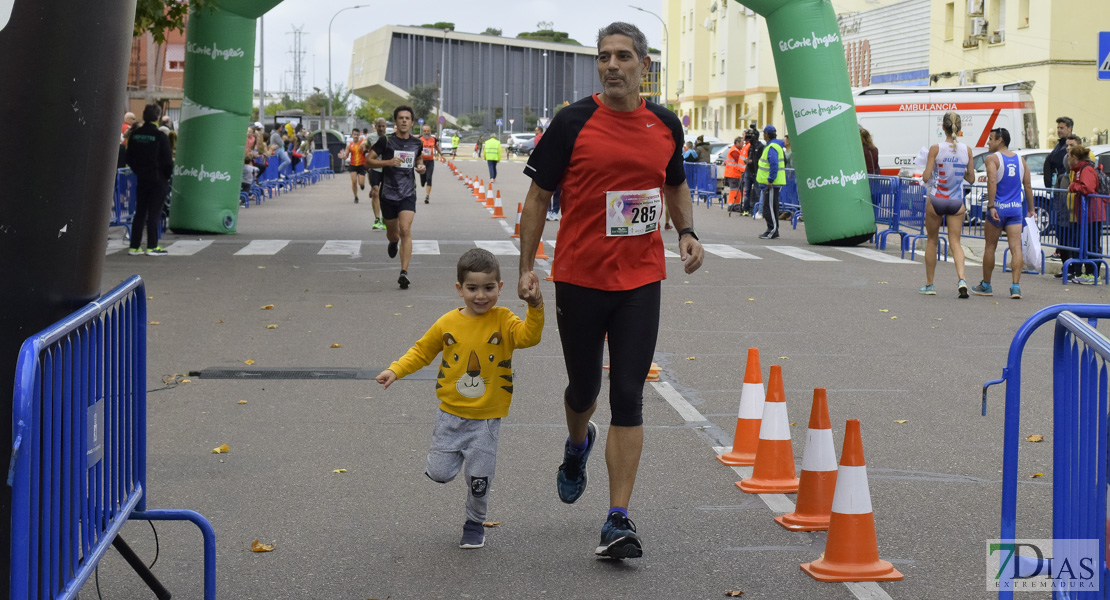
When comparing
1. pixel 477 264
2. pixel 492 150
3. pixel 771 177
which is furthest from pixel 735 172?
pixel 477 264

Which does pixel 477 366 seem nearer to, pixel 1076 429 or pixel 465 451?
pixel 465 451

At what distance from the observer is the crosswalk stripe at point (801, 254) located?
18312 millimetres

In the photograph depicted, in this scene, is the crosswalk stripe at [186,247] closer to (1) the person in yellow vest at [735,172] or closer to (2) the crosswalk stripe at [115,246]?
(2) the crosswalk stripe at [115,246]

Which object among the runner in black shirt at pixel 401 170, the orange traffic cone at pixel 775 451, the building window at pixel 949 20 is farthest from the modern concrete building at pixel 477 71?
the orange traffic cone at pixel 775 451

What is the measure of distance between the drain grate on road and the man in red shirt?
386 cm

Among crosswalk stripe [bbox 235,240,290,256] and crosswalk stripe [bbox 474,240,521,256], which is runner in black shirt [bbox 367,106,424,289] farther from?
crosswalk stripe [bbox 235,240,290,256]

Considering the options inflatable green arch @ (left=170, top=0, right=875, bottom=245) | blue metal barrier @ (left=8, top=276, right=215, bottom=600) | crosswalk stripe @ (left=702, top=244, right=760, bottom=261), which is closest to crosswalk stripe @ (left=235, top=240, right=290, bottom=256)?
inflatable green arch @ (left=170, top=0, right=875, bottom=245)

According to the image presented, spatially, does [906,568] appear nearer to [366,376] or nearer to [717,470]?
[717,470]

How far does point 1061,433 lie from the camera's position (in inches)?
157

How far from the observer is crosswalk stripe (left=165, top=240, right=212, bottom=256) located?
17861 mm

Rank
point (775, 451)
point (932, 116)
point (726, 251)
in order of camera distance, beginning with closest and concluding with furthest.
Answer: point (775, 451) < point (726, 251) < point (932, 116)

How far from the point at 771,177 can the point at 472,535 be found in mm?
18221

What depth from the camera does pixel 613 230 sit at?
511 cm

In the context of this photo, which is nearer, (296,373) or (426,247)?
(296,373)
